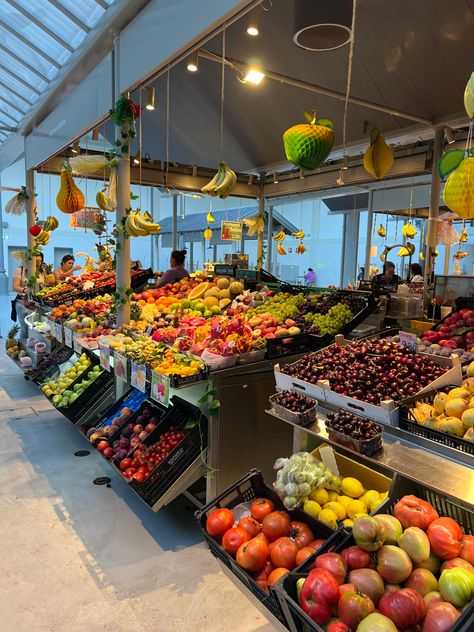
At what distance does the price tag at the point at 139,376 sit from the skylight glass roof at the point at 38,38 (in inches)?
130

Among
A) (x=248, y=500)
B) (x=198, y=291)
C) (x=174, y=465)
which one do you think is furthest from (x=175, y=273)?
(x=248, y=500)

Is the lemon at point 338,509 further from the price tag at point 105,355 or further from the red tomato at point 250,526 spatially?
the price tag at point 105,355

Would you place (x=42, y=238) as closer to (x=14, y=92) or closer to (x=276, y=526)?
(x=14, y=92)

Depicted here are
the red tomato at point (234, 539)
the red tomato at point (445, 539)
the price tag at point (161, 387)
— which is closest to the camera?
the red tomato at point (445, 539)

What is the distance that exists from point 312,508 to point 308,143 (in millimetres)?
1826

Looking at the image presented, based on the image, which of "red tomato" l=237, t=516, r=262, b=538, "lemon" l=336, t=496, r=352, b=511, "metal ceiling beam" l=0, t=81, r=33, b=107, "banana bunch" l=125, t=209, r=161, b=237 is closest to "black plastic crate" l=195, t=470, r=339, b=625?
"red tomato" l=237, t=516, r=262, b=538

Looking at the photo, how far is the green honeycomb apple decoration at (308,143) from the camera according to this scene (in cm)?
247

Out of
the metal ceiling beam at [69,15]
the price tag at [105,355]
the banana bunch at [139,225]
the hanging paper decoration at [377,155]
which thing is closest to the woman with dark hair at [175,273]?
the banana bunch at [139,225]

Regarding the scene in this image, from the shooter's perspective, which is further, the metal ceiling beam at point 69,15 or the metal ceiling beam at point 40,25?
the metal ceiling beam at point 40,25

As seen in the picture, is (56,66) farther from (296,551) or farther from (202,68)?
(296,551)

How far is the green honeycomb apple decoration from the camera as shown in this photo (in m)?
2.47

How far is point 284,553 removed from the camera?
168cm

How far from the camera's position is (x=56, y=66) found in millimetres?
5758

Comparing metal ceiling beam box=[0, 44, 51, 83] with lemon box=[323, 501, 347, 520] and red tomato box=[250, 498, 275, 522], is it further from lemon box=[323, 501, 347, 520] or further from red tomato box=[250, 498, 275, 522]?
lemon box=[323, 501, 347, 520]
